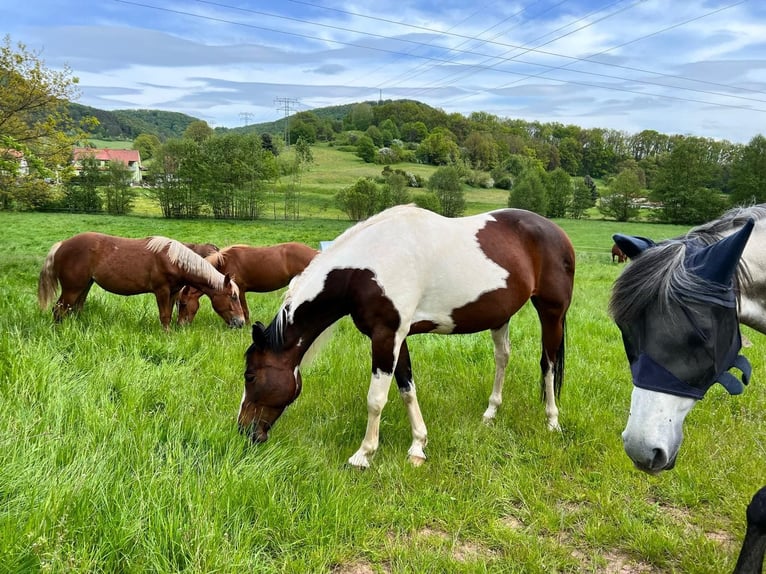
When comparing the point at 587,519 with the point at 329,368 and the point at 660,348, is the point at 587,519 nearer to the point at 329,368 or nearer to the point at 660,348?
Answer: the point at 660,348

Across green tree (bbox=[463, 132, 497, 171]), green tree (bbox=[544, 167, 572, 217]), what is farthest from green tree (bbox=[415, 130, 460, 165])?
green tree (bbox=[544, 167, 572, 217])

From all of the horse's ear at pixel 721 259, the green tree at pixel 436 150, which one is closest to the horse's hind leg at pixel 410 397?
the horse's ear at pixel 721 259

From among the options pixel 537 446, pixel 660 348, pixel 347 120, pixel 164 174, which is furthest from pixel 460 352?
pixel 347 120

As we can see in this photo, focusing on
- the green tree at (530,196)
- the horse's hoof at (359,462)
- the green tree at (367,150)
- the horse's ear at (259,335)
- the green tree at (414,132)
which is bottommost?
the horse's hoof at (359,462)

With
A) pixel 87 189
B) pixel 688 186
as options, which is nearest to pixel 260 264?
pixel 87 189

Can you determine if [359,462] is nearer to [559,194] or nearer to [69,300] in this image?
[69,300]

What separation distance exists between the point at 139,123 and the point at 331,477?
14965 cm

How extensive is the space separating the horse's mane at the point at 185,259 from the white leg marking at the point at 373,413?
433 centimetres

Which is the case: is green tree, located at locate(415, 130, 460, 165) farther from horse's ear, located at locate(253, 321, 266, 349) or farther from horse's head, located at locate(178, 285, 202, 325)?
horse's ear, located at locate(253, 321, 266, 349)

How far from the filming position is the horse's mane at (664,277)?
168 cm

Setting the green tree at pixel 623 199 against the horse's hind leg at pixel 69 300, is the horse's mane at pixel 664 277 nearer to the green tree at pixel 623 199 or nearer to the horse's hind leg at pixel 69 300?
the horse's hind leg at pixel 69 300

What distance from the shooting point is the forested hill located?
10488cm

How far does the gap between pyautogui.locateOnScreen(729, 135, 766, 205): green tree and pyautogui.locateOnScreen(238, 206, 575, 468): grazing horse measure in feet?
192

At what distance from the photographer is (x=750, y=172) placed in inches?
1938
